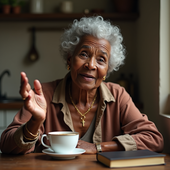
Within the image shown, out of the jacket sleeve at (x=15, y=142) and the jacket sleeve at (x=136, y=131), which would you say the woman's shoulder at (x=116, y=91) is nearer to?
the jacket sleeve at (x=136, y=131)

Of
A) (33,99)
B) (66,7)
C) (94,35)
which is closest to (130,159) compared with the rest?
(33,99)

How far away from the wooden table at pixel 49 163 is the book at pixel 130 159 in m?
0.02

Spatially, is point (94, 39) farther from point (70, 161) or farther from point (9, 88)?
point (9, 88)

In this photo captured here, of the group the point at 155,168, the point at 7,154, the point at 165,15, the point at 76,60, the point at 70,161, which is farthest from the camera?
the point at 165,15

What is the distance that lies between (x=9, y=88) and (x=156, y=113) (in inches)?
76.1

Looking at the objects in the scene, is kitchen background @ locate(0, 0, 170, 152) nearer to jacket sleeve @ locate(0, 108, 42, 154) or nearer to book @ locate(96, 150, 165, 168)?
jacket sleeve @ locate(0, 108, 42, 154)

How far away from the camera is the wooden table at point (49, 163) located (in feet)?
3.42

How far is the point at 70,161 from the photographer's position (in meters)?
1.13

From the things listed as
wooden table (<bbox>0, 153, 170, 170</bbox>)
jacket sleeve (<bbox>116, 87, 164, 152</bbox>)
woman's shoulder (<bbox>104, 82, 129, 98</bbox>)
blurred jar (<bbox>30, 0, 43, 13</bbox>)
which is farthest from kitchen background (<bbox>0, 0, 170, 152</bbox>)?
wooden table (<bbox>0, 153, 170, 170</bbox>)

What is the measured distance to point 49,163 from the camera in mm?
1104

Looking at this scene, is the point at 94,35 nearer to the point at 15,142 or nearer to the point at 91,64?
the point at 91,64

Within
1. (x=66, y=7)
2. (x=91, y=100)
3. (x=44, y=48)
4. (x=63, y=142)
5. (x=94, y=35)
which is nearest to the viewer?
(x=63, y=142)

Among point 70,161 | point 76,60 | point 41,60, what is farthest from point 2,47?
point 70,161

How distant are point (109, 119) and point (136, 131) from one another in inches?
8.4
